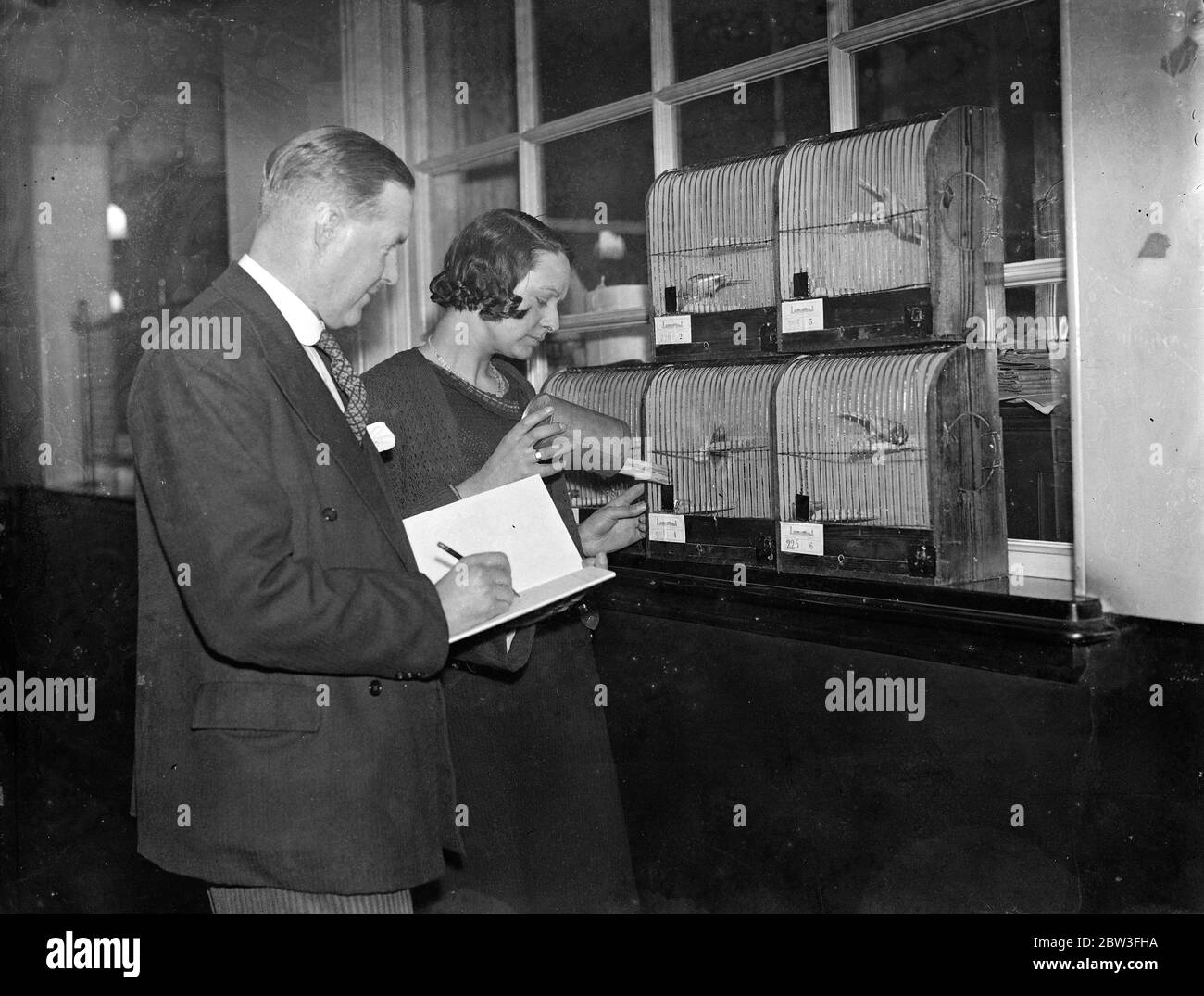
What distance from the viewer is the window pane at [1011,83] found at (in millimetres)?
2010

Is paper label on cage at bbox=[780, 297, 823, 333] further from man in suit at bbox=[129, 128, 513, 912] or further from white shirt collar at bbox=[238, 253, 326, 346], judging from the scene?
white shirt collar at bbox=[238, 253, 326, 346]

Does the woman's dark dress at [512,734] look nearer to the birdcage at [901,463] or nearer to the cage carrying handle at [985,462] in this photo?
the birdcage at [901,463]

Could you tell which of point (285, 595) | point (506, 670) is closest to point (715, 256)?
point (506, 670)

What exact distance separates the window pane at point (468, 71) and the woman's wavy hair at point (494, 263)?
1.33 metres

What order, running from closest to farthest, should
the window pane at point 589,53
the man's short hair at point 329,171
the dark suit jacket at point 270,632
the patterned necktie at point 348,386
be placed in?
the dark suit jacket at point 270,632 < the man's short hair at point 329,171 < the patterned necktie at point 348,386 < the window pane at point 589,53

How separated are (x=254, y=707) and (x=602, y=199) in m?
2.13

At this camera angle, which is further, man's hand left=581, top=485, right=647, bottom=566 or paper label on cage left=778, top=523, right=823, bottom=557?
man's hand left=581, top=485, right=647, bottom=566

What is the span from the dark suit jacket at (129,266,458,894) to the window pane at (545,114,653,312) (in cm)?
178

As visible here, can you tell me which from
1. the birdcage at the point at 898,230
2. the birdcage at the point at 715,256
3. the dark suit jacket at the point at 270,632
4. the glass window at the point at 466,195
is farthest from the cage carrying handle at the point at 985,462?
the glass window at the point at 466,195

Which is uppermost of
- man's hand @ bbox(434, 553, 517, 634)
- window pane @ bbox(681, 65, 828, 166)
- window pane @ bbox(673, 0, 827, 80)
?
window pane @ bbox(673, 0, 827, 80)

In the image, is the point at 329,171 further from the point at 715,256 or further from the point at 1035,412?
the point at 1035,412

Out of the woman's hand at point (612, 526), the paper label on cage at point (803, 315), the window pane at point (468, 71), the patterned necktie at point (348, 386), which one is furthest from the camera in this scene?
the window pane at point (468, 71)

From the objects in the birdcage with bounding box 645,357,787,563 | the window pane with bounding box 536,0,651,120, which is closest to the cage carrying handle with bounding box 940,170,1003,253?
the birdcage with bounding box 645,357,787,563

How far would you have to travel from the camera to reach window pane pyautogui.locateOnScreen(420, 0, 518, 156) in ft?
11.2
